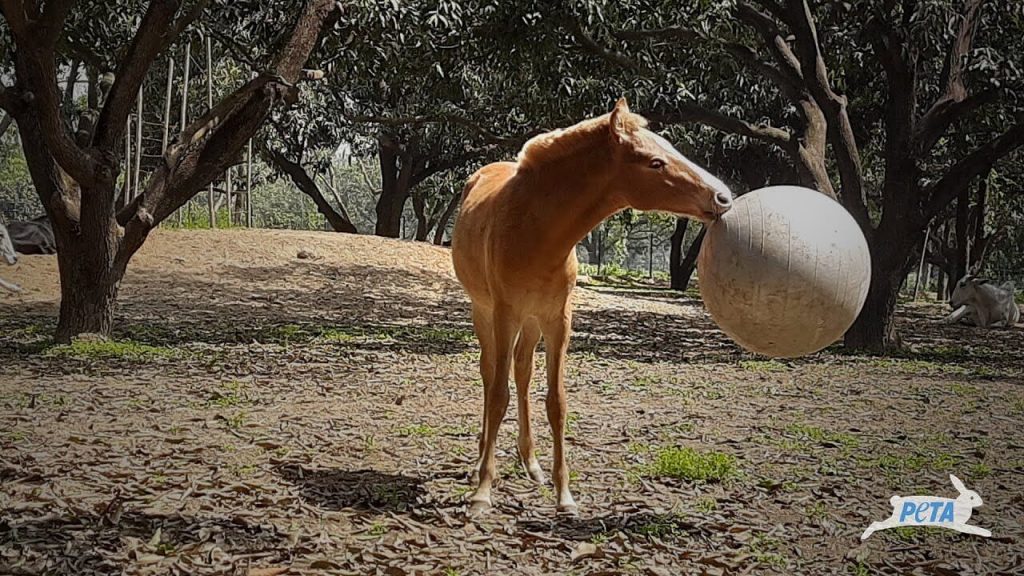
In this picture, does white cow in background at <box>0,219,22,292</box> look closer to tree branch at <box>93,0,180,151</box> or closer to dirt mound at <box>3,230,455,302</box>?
dirt mound at <box>3,230,455,302</box>

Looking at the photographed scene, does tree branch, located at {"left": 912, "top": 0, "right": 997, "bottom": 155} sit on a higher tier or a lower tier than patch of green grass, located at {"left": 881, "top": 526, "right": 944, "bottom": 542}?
higher

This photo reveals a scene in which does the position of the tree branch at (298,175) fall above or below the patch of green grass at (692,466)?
above

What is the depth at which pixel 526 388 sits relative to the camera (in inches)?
222

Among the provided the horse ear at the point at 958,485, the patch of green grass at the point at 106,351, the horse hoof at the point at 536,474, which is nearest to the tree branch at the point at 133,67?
the patch of green grass at the point at 106,351

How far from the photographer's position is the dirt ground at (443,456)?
4395 millimetres

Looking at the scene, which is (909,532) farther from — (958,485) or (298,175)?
(298,175)

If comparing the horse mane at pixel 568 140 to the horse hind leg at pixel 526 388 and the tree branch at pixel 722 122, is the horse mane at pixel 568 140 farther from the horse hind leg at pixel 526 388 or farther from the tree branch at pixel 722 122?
the tree branch at pixel 722 122

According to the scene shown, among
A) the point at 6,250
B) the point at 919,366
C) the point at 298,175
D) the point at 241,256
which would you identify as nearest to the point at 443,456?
the point at 919,366

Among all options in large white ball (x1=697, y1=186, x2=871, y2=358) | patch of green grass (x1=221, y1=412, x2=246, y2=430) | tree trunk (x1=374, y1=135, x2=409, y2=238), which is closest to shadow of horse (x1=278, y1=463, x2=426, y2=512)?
patch of green grass (x1=221, y1=412, x2=246, y2=430)

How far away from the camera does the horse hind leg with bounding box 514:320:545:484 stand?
5531 millimetres

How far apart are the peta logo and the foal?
66.0 inches

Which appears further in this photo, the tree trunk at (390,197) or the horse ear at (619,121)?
the tree trunk at (390,197)

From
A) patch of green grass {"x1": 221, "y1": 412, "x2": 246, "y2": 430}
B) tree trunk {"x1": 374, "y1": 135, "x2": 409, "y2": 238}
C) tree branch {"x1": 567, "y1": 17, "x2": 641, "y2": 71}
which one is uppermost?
tree branch {"x1": 567, "y1": 17, "x2": 641, "y2": 71}

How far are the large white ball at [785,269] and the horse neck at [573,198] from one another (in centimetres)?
62
